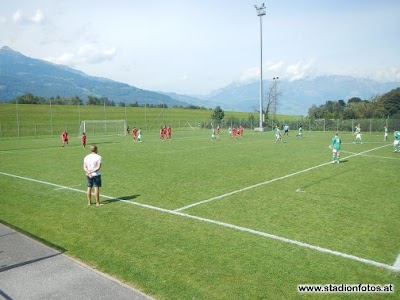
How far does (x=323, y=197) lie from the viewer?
41.4ft

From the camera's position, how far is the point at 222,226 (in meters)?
9.50

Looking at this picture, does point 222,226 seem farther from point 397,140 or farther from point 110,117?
point 110,117

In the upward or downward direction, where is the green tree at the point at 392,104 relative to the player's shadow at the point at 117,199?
upward

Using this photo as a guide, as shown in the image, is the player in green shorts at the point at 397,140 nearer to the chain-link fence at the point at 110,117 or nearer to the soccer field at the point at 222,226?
the soccer field at the point at 222,226

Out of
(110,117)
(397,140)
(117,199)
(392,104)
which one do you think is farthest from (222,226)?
(392,104)

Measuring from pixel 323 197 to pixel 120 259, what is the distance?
8131 millimetres

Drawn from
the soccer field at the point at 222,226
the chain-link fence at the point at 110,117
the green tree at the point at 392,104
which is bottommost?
the soccer field at the point at 222,226

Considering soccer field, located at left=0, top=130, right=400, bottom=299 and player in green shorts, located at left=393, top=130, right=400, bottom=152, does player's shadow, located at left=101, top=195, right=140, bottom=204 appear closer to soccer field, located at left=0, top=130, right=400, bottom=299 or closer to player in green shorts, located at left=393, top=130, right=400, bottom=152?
soccer field, located at left=0, top=130, right=400, bottom=299

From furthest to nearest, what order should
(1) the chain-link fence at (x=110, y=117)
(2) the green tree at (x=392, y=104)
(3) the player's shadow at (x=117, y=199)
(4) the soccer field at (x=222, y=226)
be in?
(2) the green tree at (x=392, y=104) → (1) the chain-link fence at (x=110, y=117) → (3) the player's shadow at (x=117, y=199) → (4) the soccer field at (x=222, y=226)

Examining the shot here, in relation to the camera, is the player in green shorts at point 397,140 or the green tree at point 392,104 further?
the green tree at point 392,104

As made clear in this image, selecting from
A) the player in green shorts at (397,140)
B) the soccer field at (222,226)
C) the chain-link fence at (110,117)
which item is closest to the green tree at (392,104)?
the chain-link fence at (110,117)

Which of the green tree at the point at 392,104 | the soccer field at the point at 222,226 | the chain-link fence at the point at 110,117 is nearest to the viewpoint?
the soccer field at the point at 222,226

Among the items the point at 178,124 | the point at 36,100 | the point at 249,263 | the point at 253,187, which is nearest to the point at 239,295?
the point at 249,263

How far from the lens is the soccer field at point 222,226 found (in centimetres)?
657
